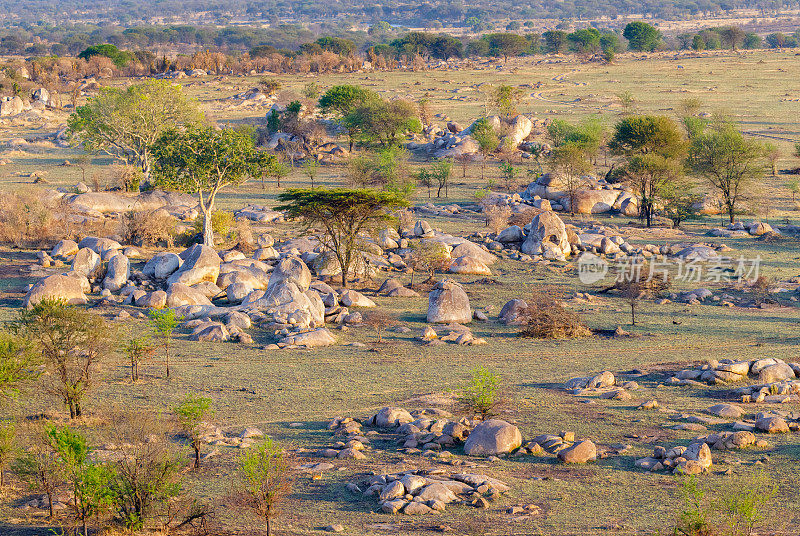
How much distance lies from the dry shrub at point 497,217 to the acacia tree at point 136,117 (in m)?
15.1

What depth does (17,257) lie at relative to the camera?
30.1 meters

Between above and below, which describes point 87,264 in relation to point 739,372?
above

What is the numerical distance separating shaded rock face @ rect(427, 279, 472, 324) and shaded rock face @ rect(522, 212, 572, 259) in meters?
8.47

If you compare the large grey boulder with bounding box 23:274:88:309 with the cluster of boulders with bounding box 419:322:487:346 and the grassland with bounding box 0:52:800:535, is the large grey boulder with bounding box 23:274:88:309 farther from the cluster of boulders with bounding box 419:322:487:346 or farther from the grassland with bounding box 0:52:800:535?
the cluster of boulders with bounding box 419:322:487:346

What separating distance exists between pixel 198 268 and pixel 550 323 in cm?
1093

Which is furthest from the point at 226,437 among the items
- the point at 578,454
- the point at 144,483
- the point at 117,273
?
the point at 117,273

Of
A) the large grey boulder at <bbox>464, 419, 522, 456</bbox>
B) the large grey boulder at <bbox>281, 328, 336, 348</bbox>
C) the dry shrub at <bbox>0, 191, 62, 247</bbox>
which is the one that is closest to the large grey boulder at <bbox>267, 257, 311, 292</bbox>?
the large grey boulder at <bbox>281, 328, 336, 348</bbox>

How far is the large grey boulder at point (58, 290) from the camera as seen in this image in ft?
78.4

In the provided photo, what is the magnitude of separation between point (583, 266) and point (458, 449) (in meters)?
17.8

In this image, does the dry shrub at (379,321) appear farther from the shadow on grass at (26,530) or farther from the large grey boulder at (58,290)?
the shadow on grass at (26,530)

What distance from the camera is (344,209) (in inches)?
1097

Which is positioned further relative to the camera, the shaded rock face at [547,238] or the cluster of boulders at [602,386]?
the shaded rock face at [547,238]

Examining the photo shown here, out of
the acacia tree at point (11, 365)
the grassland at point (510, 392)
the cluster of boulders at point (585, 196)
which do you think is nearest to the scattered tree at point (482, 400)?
the grassland at point (510, 392)

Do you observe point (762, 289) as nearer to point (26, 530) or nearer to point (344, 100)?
point (26, 530)
